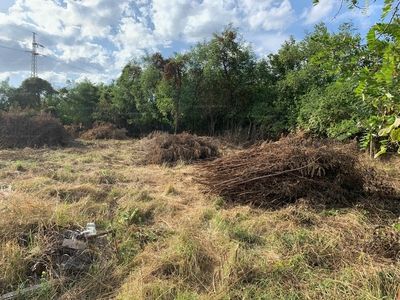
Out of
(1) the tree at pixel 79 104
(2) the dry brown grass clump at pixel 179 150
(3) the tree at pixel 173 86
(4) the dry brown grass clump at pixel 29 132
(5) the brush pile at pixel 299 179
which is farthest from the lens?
(1) the tree at pixel 79 104

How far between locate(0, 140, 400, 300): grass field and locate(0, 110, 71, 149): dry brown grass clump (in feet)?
26.4

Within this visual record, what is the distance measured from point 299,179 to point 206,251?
1.93m

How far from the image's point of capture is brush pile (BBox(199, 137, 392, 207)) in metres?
3.50

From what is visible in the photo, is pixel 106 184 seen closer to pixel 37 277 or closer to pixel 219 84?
pixel 37 277

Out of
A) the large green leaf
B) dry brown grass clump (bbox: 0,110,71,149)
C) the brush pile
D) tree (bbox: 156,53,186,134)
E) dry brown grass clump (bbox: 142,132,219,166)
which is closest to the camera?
the large green leaf

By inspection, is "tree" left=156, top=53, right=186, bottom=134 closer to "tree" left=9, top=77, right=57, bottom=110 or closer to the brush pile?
the brush pile

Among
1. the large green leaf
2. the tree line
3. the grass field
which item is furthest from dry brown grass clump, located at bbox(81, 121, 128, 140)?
the large green leaf

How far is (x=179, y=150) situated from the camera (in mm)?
7410

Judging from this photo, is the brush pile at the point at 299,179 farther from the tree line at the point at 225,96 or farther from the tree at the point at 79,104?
the tree at the point at 79,104

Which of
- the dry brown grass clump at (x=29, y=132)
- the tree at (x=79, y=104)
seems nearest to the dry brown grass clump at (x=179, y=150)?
the dry brown grass clump at (x=29, y=132)

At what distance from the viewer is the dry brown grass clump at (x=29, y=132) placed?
10059mm

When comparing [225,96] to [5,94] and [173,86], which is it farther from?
[5,94]

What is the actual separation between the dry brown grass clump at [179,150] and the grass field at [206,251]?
140 inches

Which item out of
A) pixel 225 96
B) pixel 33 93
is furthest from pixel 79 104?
pixel 225 96
